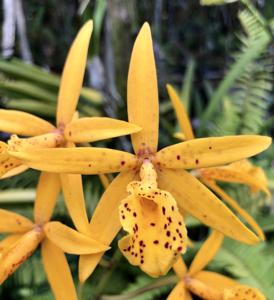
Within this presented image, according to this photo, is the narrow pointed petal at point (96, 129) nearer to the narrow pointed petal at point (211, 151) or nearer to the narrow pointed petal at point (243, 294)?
the narrow pointed petal at point (211, 151)

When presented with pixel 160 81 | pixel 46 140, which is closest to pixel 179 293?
pixel 46 140

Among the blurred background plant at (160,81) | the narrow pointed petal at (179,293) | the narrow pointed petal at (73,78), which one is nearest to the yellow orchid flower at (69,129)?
the narrow pointed petal at (73,78)

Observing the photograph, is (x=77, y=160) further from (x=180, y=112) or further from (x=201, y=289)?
(x=201, y=289)

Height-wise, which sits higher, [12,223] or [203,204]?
[203,204]

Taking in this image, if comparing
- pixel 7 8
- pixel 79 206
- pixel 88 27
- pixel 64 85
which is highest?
pixel 88 27

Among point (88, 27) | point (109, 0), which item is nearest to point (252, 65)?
point (109, 0)

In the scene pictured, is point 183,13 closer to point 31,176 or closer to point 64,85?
point 31,176

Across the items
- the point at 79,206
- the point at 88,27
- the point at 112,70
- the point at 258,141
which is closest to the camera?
the point at 258,141
